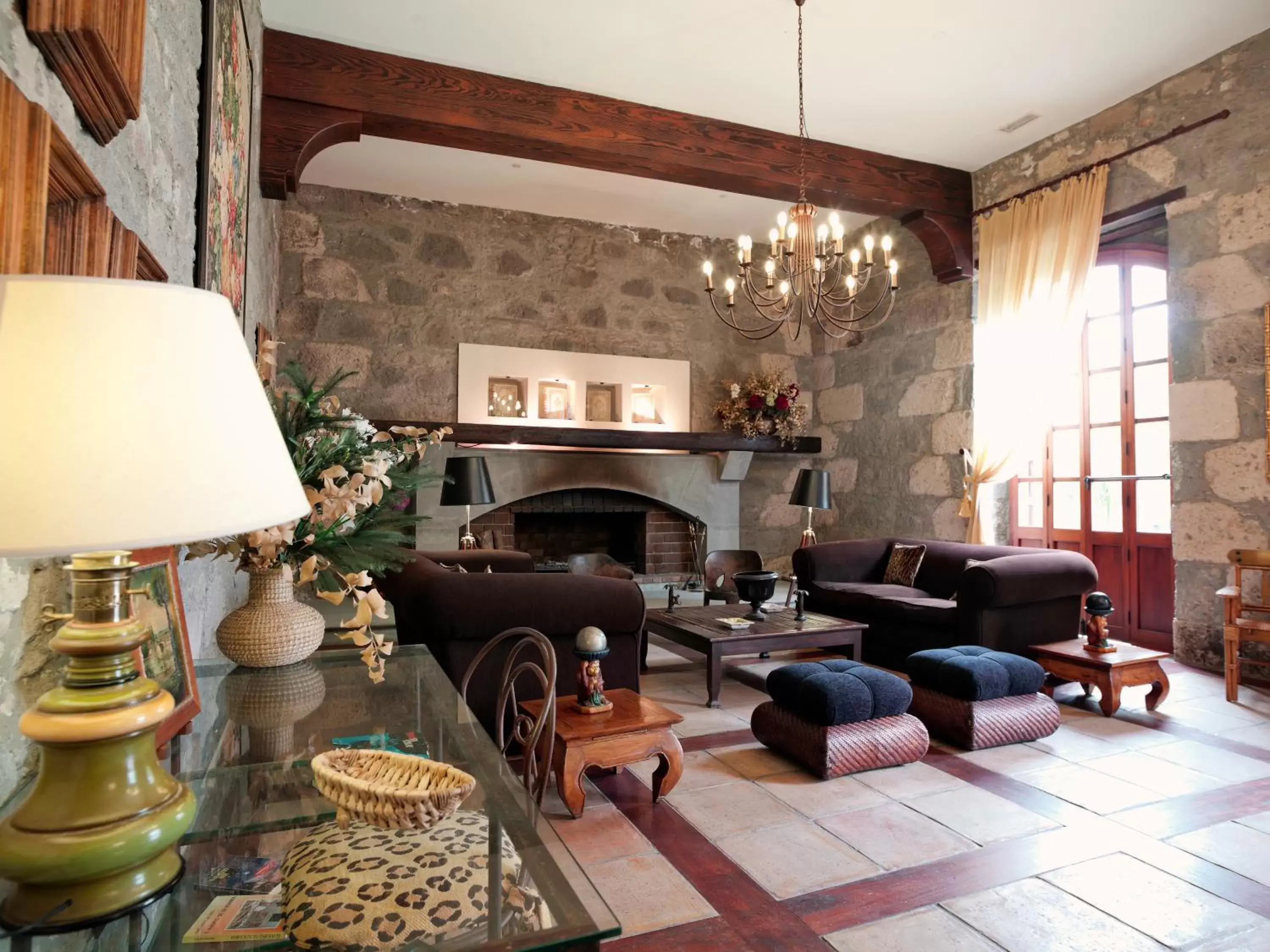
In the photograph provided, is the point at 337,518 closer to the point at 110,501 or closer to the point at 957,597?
the point at 110,501

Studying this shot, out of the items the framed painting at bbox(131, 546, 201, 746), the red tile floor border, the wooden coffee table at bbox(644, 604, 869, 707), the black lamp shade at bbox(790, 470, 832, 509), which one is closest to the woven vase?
the framed painting at bbox(131, 546, 201, 746)

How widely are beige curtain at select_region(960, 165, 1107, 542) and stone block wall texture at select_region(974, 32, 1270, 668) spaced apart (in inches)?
15.6

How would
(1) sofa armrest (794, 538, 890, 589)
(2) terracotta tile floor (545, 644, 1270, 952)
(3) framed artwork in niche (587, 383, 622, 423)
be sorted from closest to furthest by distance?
(2) terracotta tile floor (545, 644, 1270, 952), (1) sofa armrest (794, 538, 890, 589), (3) framed artwork in niche (587, 383, 622, 423)

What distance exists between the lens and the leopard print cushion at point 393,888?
28.1 inches

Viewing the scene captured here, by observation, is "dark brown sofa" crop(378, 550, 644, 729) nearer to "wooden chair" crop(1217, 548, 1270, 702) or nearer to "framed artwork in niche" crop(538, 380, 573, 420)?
"wooden chair" crop(1217, 548, 1270, 702)

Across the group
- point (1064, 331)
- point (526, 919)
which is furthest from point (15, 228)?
point (1064, 331)

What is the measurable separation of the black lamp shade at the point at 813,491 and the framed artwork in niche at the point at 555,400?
236cm

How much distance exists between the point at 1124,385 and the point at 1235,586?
1876 millimetres

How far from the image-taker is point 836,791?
102 inches

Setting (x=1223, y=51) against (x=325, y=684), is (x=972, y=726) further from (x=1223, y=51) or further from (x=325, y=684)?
(x=1223, y=51)

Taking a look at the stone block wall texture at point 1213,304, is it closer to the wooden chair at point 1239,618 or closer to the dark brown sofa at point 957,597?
the wooden chair at point 1239,618

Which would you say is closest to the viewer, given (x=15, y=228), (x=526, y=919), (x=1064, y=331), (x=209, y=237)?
(x=526, y=919)

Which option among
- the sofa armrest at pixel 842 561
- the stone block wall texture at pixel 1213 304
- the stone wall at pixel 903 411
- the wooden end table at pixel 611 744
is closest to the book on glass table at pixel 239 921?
the wooden end table at pixel 611 744

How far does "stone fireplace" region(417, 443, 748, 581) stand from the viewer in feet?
22.1
